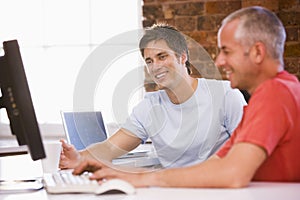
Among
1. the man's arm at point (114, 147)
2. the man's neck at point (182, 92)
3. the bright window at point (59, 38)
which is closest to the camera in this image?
the man's arm at point (114, 147)

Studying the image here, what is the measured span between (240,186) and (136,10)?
10.7 ft

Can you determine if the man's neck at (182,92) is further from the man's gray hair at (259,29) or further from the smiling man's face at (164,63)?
the man's gray hair at (259,29)

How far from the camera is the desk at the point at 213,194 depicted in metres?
1.39

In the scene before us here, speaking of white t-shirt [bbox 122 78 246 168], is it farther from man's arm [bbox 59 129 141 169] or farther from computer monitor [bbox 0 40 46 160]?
computer monitor [bbox 0 40 46 160]

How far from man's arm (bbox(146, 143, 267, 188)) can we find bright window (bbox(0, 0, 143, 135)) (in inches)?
123

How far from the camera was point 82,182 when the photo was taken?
59.9 inches

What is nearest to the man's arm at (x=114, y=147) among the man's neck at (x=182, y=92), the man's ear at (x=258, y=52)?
the man's neck at (x=182, y=92)

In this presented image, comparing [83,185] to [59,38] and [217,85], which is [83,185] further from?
[59,38]

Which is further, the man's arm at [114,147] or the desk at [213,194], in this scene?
the man's arm at [114,147]

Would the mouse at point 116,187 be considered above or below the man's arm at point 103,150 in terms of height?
above

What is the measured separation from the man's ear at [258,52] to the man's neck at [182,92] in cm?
87

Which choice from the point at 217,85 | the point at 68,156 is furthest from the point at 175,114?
the point at 68,156

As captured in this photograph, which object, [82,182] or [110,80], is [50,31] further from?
[82,182]

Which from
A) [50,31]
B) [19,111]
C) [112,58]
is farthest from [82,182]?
[50,31]
